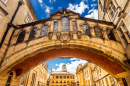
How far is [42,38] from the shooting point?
25.9 feet

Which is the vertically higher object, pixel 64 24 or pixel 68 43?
pixel 64 24

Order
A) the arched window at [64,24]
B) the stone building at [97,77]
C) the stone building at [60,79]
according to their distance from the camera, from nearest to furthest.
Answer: the arched window at [64,24] < the stone building at [97,77] < the stone building at [60,79]

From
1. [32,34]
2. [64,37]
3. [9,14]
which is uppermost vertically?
[9,14]

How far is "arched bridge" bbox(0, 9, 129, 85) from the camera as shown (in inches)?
278

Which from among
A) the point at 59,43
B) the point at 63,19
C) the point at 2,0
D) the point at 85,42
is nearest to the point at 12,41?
the point at 2,0

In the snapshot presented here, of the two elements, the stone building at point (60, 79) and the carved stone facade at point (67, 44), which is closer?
the carved stone facade at point (67, 44)

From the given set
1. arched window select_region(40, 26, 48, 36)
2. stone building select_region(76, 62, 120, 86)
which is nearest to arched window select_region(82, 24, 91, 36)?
arched window select_region(40, 26, 48, 36)

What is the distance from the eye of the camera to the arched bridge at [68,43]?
278 inches

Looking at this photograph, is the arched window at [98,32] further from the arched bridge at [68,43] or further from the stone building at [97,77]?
the stone building at [97,77]

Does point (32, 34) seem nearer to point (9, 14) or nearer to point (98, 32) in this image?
point (9, 14)

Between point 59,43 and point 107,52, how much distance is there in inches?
174

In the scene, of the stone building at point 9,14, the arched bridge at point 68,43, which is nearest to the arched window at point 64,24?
the arched bridge at point 68,43

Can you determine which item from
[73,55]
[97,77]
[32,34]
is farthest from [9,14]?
[97,77]

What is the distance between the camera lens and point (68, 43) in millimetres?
7445
